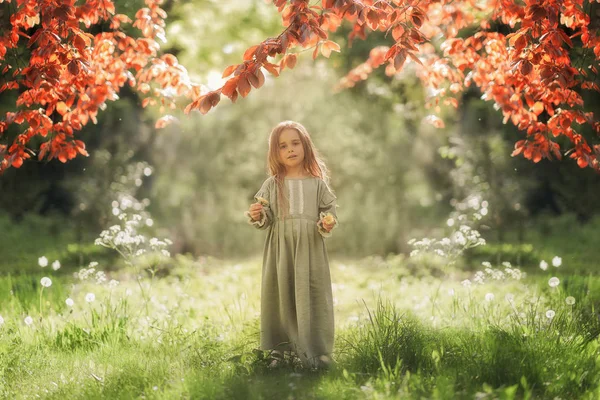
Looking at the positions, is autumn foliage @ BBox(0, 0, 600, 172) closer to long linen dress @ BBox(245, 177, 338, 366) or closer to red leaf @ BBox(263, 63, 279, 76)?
red leaf @ BBox(263, 63, 279, 76)

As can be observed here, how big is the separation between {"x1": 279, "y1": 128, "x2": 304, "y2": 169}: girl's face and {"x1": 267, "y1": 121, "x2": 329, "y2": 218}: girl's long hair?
30mm

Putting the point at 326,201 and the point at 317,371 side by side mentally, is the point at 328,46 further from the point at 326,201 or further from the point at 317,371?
the point at 317,371

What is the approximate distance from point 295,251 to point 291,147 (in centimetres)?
71

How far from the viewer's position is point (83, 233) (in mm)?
10281

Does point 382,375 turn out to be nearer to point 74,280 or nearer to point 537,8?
point 537,8

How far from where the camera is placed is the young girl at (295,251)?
445 centimetres

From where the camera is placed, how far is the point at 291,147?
4551mm

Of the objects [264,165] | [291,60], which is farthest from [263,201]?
[264,165]

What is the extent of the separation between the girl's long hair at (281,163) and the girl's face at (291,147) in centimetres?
3

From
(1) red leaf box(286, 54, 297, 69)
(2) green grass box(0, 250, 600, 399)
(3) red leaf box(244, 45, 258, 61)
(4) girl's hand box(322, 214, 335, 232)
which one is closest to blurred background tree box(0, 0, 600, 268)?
(2) green grass box(0, 250, 600, 399)

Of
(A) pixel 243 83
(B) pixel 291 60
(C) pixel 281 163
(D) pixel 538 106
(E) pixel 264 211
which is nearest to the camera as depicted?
(A) pixel 243 83

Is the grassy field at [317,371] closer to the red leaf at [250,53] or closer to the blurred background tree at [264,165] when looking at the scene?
the red leaf at [250,53]

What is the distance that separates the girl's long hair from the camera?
15.0 ft

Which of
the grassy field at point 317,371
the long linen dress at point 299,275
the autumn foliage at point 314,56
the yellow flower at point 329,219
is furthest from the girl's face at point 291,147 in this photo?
the grassy field at point 317,371
